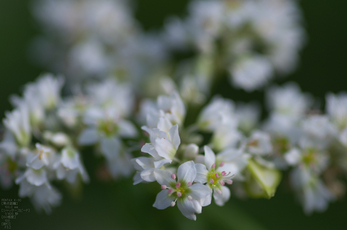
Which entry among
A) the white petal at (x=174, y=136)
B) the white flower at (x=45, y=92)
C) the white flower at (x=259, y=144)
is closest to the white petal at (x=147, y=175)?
the white petal at (x=174, y=136)

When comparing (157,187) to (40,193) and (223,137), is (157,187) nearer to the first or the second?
(223,137)

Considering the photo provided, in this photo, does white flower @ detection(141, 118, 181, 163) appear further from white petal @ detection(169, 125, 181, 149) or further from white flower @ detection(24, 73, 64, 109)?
white flower @ detection(24, 73, 64, 109)

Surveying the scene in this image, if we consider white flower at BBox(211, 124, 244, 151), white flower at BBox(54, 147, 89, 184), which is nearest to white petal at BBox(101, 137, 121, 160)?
white flower at BBox(54, 147, 89, 184)

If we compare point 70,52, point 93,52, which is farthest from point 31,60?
point 93,52

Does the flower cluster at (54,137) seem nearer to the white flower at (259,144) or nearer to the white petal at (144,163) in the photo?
the white petal at (144,163)

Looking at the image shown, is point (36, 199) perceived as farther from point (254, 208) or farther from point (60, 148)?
point (254, 208)
